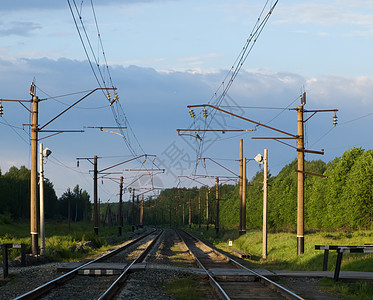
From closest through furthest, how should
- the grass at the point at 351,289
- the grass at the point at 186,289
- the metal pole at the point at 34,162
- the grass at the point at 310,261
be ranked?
the grass at the point at 186,289 < the grass at the point at 351,289 < the grass at the point at 310,261 < the metal pole at the point at 34,162

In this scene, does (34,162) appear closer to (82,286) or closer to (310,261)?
(82,286)

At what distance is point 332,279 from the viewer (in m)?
16.9

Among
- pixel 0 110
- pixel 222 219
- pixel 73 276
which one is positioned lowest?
pixel 222 219

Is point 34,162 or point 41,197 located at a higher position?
point 34,162

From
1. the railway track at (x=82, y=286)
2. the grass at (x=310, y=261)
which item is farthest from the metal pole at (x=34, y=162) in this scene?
the grass at (x=310, y=261)

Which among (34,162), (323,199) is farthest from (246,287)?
(323,199)

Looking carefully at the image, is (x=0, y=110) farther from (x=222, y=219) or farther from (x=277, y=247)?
(x=222, y=219)

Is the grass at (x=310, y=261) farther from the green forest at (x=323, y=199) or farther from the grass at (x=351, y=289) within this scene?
the green forest at (x=323, y=199)

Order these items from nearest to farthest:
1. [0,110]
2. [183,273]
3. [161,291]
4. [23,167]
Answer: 1. [161,291]
2. [183,273]
3. [0,110]
4. [23,167]

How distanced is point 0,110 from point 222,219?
123 meters

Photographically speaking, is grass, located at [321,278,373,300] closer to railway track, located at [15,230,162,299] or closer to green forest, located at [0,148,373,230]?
railway track, located at [15,230,162,299]

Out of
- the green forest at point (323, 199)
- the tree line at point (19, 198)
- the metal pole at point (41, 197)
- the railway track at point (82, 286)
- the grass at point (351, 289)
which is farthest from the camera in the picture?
the tree line at point (19, 198)

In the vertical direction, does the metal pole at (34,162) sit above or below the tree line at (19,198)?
above

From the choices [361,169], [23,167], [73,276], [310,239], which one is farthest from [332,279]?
[23,167]
